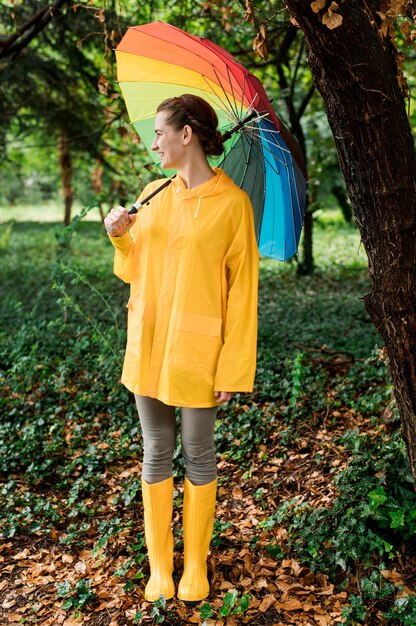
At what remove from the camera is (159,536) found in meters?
2.99

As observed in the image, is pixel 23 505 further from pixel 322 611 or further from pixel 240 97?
pixel 240 97

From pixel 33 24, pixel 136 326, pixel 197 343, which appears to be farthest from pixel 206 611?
pixel 33 24

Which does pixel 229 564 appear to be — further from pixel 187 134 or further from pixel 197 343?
pixel 187 134

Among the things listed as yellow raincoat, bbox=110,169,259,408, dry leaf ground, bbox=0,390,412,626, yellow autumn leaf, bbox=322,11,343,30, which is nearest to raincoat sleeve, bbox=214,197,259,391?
yellow raincoat, bbox=110,169,259,408

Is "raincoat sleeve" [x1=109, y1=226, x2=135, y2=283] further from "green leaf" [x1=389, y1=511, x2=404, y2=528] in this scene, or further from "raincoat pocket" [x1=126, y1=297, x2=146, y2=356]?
"green leaf" [x1=389, y1=511, x2=404, y2=528]

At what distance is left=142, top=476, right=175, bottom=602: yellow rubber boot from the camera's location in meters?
2.96

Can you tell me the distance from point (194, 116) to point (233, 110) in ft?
1.01

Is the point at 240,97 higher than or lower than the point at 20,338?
higher

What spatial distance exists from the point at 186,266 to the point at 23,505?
7.00 ft

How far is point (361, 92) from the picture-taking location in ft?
7.88

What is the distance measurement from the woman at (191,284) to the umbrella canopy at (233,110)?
20 centimetres

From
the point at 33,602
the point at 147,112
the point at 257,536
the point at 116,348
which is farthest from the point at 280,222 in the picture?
the point at 116,348

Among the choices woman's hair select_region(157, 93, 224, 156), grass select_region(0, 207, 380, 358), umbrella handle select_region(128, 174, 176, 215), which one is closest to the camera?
woman's hair select_region(157, 93, 224, 156)

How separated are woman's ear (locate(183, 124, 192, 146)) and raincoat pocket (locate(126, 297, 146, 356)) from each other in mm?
703
